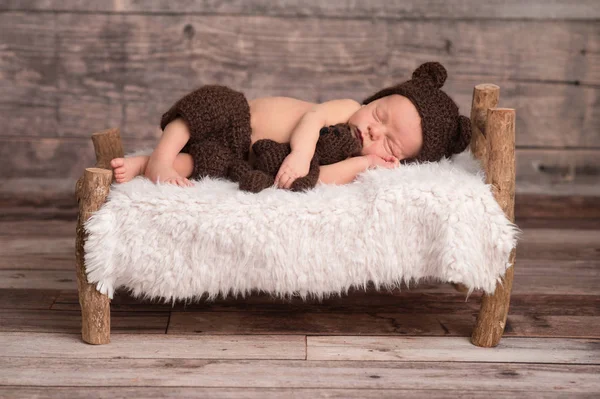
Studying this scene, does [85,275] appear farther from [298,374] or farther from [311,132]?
[311,132]

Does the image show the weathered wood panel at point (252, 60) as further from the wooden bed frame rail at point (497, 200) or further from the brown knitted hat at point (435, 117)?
the wooden bed frame rail at point (497, 200)

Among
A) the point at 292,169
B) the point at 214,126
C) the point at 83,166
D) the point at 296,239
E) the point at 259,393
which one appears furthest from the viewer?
the point at 83,166

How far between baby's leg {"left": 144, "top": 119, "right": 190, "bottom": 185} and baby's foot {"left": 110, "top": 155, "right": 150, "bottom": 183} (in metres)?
0.03

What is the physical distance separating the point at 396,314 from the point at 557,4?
1.65 m

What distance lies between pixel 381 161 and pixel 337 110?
20 cm

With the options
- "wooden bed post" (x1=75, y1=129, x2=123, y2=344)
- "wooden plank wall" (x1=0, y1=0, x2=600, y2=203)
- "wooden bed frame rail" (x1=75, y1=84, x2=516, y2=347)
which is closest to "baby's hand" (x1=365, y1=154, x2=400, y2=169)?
"wooden bed frame rail" (x1=75, y1=84, x2=516, y2=347)

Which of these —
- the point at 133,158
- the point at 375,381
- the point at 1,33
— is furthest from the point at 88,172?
the point at 1,33

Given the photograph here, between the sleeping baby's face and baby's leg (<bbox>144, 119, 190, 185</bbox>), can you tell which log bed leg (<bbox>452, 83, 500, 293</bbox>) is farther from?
baby's leg (<bbox>144, 119, 190, 185</bbox>)

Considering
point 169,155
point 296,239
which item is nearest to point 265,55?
point 169,155

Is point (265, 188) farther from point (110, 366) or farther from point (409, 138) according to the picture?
point (110, 366)

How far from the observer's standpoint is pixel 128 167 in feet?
6.61

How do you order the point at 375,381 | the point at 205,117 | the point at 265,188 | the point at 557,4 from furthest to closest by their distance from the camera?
the point at 557,4
the point at 205,117
the point at 265,188
the point at 375,381

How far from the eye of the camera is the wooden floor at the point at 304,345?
1.67 m

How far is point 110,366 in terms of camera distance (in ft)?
5.69
